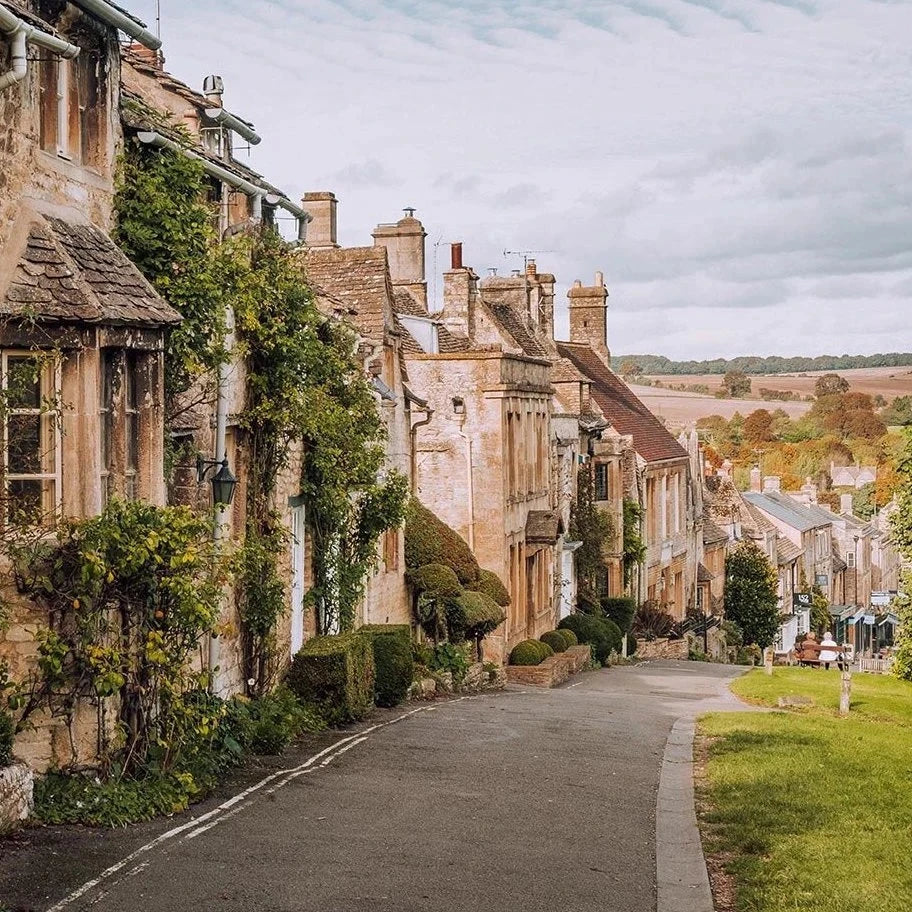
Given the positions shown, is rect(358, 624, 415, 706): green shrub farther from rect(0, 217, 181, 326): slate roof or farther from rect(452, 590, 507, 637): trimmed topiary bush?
rect(0, 217, 181, 326): slate roof

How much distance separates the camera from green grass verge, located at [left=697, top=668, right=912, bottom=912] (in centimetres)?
1074

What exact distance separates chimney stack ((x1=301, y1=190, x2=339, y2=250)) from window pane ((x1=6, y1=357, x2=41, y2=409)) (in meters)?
19.8

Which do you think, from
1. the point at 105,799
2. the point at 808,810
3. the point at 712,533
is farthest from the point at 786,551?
the point at 105,799

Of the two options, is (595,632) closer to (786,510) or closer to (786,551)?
(786,551)

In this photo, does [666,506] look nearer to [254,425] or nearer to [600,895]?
[254,425]

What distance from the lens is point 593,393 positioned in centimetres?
4916

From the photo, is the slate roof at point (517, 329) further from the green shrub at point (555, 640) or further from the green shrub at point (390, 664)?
the green shrub at point (390, 664)

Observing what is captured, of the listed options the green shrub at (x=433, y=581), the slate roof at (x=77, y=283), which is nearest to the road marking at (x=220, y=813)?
the slate roof at (x=77, y=283)

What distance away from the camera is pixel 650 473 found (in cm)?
5047

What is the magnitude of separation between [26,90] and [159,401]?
307 centimetres

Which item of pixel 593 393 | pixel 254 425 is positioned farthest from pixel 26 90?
pixel 593 393

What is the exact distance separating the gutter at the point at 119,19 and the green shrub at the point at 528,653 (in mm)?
22453

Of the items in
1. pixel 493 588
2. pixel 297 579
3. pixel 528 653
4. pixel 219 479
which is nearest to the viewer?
pixel 219 479

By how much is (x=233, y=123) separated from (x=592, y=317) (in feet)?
123
